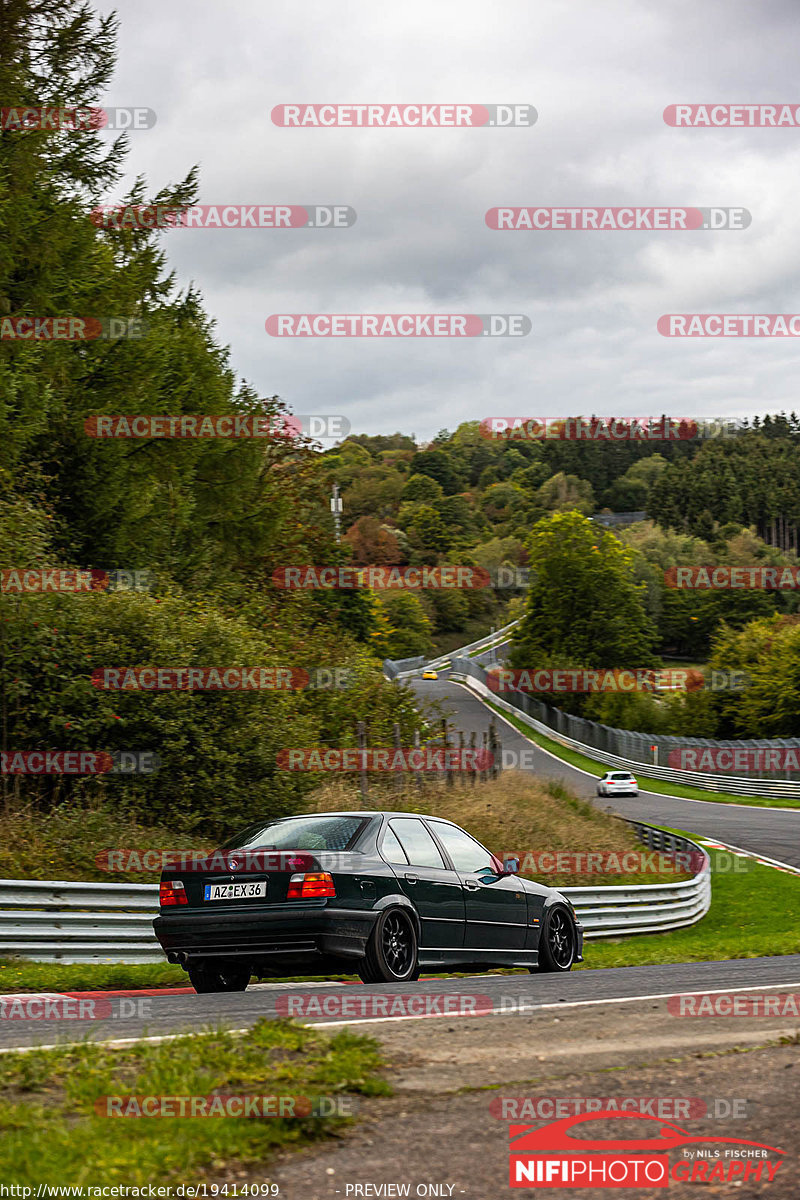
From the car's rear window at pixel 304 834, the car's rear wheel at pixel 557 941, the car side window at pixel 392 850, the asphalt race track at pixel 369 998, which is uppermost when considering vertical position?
the car's rear window at pixel 304 834

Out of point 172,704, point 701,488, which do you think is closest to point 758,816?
point 172,704

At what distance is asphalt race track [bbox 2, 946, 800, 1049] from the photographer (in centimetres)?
668

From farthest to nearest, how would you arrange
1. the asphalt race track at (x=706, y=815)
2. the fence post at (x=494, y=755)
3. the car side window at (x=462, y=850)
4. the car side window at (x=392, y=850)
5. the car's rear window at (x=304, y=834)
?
the asphalt race track at (x=706, y=815), the fence post at (x=494, y=755), the car side window at (x=462, y=850), the car side window at (x=392, y=850), the car's rear window at (x=304, y=834)

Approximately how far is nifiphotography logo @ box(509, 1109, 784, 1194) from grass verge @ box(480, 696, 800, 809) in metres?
45.1

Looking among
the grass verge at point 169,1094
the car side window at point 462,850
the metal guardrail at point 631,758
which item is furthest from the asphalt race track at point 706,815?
the grass verge at point 169,1094

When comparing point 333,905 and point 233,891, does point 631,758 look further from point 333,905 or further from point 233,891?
point 333,905

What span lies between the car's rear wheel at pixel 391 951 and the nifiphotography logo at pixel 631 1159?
473 cm

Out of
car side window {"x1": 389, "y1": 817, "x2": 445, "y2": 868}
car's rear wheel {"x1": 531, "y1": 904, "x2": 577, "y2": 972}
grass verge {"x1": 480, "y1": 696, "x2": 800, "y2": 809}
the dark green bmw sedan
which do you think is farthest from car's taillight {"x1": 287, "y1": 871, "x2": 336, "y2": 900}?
grass verge {"x1": 480, "y1": 696, "x2": 800, "y2": 809}

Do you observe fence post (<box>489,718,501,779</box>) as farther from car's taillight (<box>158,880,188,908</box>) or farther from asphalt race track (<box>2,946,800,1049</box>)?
car's taillight (<box>158,880,188,908</box>)

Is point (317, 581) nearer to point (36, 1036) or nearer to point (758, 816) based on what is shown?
point (758, 816)

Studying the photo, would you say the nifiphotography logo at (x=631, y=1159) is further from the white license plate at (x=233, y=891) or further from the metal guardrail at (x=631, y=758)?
the metal guardrail at (x=631, y=758)

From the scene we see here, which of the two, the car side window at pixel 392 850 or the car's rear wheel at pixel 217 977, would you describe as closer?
the car's rear wheel at pixel 217 977

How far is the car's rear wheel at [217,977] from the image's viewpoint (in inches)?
374

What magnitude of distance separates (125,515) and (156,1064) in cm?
1939
